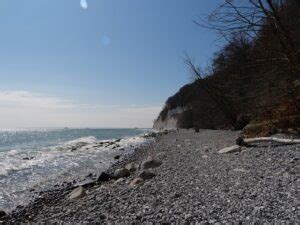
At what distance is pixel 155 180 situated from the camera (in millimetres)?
8164

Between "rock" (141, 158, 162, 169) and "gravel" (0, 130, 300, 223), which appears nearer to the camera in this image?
"gravel" (0, 130, 300, 223)

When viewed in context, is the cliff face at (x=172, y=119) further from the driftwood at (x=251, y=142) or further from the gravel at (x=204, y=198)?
the gravel at (x=204, y=198)

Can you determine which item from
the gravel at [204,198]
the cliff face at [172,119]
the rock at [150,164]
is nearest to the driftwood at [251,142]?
the gravel at [204,198]

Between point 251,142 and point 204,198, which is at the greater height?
point 251,142

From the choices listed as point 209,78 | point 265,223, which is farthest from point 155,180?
point 209,78

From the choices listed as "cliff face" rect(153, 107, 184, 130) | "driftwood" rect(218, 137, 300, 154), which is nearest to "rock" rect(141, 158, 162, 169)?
"driftwood" rect(218, 137, 300, 154)

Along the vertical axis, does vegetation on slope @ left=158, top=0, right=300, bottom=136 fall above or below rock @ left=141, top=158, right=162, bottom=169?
above

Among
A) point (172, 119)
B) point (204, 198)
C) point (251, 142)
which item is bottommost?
point (204, 198)

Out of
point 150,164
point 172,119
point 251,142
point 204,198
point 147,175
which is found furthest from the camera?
point 172,119

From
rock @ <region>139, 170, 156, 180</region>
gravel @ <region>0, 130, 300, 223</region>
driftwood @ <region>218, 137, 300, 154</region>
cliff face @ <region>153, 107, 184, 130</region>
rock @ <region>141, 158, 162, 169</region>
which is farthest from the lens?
cliff face @ <region>153, 107, 184, 130</region>

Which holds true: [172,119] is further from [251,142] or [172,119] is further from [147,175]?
[147,175]

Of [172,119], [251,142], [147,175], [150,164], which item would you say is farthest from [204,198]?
[172,119]

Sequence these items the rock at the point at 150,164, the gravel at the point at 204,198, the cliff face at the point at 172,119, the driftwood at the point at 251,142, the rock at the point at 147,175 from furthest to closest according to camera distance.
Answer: the cliff face at the point at 172,119 < the rock at the point at 150,164 < the driftwood at the point at 251,142 < the rock at the point at 147,175 < the gravel at the point at 204,198

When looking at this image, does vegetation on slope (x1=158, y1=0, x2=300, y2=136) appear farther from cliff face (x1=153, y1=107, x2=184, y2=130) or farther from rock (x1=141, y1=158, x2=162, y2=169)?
cliff face (x1=153, y1=107, x2=184, y2=130)
